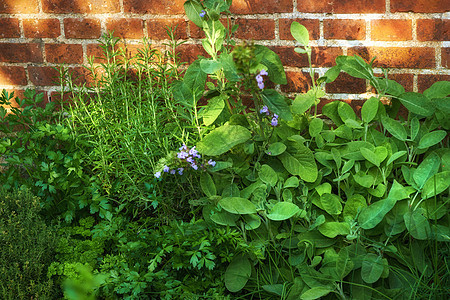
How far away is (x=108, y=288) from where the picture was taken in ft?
4.99

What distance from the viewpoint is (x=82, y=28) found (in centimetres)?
224

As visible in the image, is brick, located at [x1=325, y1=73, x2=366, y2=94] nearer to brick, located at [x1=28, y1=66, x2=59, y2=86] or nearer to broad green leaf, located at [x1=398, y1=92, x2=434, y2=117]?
broad green leaf, located at [x1=398, y1=92, x2=434, y2=117]

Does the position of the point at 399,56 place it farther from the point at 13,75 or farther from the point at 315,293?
the point at 13,75

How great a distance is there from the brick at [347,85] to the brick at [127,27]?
96 cm

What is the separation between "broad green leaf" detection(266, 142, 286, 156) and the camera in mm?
1721

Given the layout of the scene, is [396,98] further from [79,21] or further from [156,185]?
[79,21]

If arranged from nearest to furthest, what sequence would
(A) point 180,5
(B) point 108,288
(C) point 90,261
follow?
(B) point 108,288 < (C) point 90,261 < (A) point 180,5

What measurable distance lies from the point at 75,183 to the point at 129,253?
20.2 inches

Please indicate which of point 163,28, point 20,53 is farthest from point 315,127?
point 20,53

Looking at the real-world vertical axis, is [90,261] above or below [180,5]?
below

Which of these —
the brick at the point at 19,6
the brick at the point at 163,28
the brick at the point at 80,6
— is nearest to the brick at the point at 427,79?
the brick at the point at 163,28

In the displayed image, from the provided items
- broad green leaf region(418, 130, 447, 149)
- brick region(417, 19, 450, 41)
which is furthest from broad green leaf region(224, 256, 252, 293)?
brick region(417, 19, 450, 41)

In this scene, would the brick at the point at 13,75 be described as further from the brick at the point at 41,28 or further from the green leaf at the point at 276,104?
the green leaf at the point at 276,104

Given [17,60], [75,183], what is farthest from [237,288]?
[17,60]
